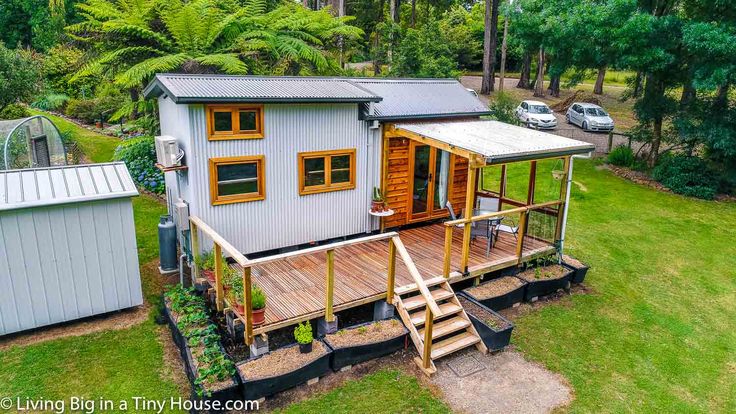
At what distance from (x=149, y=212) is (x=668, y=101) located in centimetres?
1644

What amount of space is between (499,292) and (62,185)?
22.5 ft

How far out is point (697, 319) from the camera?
8352 mm

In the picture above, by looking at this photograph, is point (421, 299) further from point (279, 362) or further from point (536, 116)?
point (536, 116)

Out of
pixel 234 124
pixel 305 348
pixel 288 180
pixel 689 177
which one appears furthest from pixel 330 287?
pixel 689 177

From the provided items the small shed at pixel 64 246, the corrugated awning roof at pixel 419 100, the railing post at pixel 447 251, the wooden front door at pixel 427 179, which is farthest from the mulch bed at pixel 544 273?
the small shed at pixel 64 246

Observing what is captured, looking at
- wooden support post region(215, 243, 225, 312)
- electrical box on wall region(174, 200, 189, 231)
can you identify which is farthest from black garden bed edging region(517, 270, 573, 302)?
electrical box on wall region(174, 200, 189, 231)

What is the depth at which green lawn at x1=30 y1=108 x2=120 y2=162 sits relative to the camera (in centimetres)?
1567

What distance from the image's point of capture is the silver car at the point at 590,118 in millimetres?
23422

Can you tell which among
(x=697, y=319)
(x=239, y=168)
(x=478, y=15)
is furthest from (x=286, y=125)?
(x=478, y=15)

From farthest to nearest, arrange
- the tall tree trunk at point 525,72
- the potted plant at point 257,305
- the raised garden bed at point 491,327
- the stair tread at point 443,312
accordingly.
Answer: the tall tree trunk at point 525,72 < the stair tread at point 443,312 < the raised garden bed at point 491,327 < the potted plant at point 257,305

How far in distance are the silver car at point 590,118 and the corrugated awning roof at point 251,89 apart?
18.0m

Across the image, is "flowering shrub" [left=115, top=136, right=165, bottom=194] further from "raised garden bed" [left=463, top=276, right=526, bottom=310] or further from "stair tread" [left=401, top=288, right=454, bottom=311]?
"raised garden bed" [left=463, top=276, right=526, bottom=310]

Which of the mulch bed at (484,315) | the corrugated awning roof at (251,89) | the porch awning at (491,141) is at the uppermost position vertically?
the corrugated awning roof at (251,89)

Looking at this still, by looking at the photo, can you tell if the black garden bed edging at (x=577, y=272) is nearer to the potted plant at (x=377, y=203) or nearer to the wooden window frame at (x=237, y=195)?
the potted plant at (x=377, y=203)
